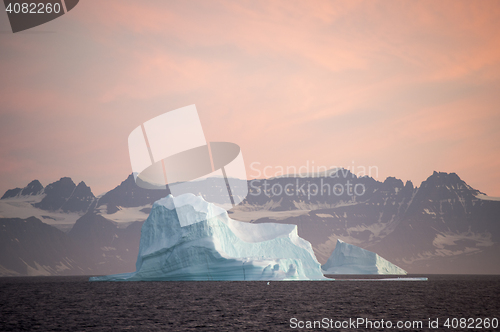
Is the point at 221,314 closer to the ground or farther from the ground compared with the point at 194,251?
closer to the ground

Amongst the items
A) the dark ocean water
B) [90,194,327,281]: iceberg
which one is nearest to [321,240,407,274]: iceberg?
[90,194,327,281]: iceberg

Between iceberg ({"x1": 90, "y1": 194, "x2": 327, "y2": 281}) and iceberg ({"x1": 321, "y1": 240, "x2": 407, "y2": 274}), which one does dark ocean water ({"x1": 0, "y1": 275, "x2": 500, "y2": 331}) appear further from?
iceberg ({"x1": 321, "y1": 240, "x2": 407, "y2": 274})

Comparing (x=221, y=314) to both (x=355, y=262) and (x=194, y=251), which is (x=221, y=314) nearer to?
(x=194, y=251)

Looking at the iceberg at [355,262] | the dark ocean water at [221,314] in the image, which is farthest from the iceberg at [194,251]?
the iceberg at [355,262]

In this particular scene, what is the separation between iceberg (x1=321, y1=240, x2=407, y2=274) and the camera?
341 feet

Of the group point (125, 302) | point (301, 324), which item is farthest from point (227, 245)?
point (301, 324)

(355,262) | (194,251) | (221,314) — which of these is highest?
(194,251)

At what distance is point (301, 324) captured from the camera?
29844 millimetres

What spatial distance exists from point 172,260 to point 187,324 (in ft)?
102

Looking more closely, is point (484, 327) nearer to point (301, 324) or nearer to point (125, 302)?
point (301, 324)

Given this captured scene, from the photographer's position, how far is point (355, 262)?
105 meters

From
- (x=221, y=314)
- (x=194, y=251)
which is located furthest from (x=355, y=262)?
(x=221, y=314)

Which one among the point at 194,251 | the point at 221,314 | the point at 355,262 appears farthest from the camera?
the point at 355,262

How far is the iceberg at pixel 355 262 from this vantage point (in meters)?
104
